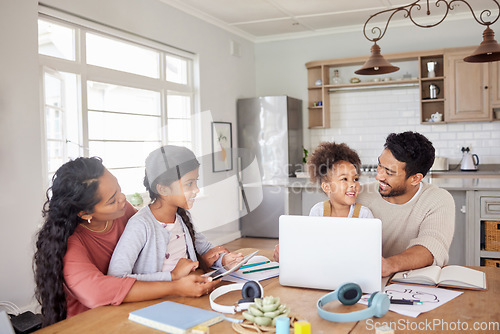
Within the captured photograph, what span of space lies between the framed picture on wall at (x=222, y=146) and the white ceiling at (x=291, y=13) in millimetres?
1378

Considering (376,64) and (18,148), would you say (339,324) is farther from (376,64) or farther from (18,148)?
(18,148)

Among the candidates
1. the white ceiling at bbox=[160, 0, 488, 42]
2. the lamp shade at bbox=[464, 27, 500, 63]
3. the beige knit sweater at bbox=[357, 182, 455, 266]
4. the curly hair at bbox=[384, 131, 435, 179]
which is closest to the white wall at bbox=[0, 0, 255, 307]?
the white ceiling at bbox=[160, 0, 488, 42]

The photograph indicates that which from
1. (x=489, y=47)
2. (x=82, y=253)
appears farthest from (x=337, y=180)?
(x=489, y=47)

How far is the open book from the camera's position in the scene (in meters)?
1.74

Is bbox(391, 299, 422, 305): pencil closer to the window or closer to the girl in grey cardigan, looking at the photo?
the girl in grey cardigan

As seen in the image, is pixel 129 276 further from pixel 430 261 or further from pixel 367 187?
pixel 367 187

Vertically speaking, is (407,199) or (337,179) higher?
(337,179)

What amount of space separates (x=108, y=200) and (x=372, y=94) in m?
5.67

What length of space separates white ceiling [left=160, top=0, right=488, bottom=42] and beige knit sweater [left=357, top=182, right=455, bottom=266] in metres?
3.75

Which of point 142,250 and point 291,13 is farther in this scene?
point 291,13

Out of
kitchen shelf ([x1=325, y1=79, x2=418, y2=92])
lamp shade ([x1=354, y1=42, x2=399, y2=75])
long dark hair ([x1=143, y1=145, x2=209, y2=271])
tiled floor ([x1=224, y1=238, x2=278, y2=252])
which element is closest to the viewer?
→ long dark hair ([x1=143, y1=145, x2=209, y2=271])

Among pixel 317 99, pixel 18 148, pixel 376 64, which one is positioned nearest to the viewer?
pixel 376 64

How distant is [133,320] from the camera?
1.48 meters

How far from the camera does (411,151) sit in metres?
2.32
